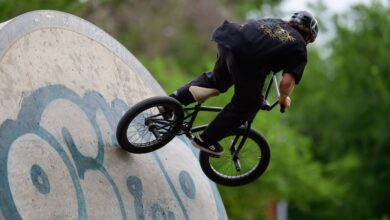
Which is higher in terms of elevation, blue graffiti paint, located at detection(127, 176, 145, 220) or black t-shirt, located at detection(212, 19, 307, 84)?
black t-shirt, located at detection(212, 19, 307, 84)

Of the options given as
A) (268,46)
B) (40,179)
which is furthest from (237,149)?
(40,179)

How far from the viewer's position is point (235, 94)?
8586 mm

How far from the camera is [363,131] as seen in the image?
31781 mm

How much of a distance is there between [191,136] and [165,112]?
1.32ft

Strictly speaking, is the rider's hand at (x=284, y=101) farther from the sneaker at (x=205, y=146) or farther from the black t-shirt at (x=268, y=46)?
the sneaker at (x=205, y=146)

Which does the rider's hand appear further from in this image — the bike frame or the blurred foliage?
the blurred foliage

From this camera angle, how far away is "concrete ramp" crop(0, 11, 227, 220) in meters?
7.62

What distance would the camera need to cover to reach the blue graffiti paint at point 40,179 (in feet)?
24.8

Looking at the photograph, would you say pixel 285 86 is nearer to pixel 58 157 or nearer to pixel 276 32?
pixel 276 32

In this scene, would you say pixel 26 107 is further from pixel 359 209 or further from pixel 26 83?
pixel 359 209

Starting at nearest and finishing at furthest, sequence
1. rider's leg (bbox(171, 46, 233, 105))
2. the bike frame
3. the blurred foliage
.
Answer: the bike frame, rider's leg (bbox(171, 46, 233, 105)), the blurred foliage

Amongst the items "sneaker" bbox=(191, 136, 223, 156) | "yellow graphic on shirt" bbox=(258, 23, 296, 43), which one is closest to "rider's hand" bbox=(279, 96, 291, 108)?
"yellow graphic on shirt" bbox=(258, 23, 296, 43)

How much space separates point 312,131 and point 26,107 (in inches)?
1040

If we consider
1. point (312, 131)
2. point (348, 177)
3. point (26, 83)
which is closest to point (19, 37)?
point (26, 83)
